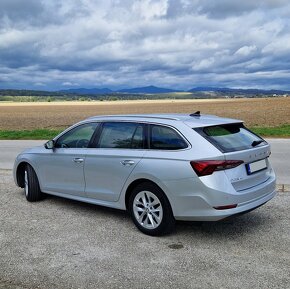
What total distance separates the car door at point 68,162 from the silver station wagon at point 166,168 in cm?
2

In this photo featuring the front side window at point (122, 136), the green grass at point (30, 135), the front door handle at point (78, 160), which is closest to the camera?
the front side window at point (122, 136)

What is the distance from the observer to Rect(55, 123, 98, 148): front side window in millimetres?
6478

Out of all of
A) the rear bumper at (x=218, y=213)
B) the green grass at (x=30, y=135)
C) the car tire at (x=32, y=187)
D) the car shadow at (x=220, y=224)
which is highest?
the rear bumper at (x=218, y=213)

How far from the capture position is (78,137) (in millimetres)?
6664

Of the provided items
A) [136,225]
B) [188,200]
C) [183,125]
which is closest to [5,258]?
[136,225]

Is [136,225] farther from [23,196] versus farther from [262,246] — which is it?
[23,196]

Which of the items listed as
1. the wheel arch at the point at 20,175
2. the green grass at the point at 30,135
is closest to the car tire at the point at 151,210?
the wheel arch at the point at 20,175

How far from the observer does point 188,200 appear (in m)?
5.01

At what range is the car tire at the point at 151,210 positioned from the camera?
17.2ft

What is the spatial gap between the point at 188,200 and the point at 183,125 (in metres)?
0.97

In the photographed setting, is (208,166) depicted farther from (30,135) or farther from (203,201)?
(30,135)

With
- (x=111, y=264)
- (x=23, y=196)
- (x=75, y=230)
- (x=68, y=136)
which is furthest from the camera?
(x=23, y=196)

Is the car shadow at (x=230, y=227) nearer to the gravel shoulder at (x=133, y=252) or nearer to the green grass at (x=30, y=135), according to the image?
the gravel shoulder at (x=133, y=252)

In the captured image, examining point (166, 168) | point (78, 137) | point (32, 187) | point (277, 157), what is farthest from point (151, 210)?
point (277, 157)
